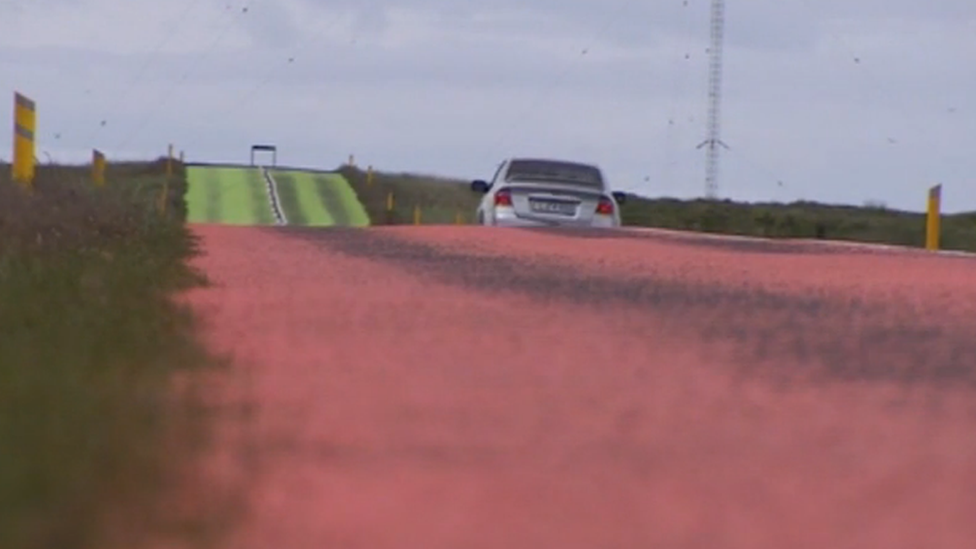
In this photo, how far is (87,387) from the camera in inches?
276

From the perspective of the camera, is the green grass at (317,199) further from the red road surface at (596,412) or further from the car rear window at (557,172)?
the red road surface at (596,412)

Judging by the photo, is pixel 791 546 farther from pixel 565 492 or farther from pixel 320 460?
pixel 320 460

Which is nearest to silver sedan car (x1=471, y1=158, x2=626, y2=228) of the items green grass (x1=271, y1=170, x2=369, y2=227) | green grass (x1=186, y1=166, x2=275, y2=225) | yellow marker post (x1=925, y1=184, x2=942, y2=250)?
yellow marker post (x1=925, y1=184, x2=942, y2=250)

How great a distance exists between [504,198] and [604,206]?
1.39 m

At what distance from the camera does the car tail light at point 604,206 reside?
107 feet

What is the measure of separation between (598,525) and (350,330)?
5548 millimetres

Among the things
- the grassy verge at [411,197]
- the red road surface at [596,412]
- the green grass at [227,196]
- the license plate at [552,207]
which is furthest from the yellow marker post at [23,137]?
the grassy verge at [411,197]

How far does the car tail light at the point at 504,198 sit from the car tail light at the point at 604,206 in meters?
1.23

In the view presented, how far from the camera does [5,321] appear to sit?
10727 millimetres

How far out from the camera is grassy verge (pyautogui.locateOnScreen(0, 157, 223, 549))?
207 inches

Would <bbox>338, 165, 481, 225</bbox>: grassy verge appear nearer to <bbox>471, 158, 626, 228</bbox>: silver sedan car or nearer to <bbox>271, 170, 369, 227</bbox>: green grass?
<bbox>271, 170, 369, 227</bbox>: green grass

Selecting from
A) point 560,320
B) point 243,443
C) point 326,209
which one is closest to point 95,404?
point 243,443

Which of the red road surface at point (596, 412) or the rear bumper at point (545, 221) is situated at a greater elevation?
the rear bumper at point (545, 221)

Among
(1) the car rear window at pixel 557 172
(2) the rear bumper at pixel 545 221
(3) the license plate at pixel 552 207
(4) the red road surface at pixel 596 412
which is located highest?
(1) the car rear window at pixel 557 172
